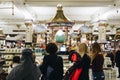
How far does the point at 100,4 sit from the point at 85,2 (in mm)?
788

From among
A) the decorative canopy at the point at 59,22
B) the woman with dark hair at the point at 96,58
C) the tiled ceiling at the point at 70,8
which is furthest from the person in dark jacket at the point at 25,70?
the tiled ceiling at the point at 70,8

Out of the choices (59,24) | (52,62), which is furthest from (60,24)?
(52,62)

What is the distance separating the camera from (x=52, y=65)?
5.61 m

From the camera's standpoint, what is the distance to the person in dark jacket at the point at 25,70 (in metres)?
4.32

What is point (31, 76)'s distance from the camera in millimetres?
4461

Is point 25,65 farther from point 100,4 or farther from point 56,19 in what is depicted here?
point 100,4

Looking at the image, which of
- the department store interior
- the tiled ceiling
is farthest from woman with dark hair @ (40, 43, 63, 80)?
the tiled ceiling

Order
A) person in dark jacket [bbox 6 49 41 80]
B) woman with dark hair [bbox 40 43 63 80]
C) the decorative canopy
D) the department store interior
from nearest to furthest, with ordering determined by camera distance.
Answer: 1. person in dark jacket [bbox 6 49 41 80]
2. woman with dark hair [bbox 40 43 63 80]
3. the decorative canopy
4. the department store interior

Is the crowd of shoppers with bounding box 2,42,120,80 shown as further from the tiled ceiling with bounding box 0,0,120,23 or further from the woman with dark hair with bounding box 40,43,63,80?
the tiled ceiling with bounding box 0,0,120,23

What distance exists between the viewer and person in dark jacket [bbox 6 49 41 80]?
4318 mm

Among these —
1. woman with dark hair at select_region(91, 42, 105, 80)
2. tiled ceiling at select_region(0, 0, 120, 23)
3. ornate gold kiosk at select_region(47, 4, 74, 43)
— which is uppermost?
tiled ceiling at select_region(0, 0, 120, 23)

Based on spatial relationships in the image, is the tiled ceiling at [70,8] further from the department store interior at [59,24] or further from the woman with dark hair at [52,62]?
the woman with dark hair at [52,62]

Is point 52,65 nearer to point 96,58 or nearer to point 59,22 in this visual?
point 96,58

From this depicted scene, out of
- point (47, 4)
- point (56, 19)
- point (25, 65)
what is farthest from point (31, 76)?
point (47, 4)
